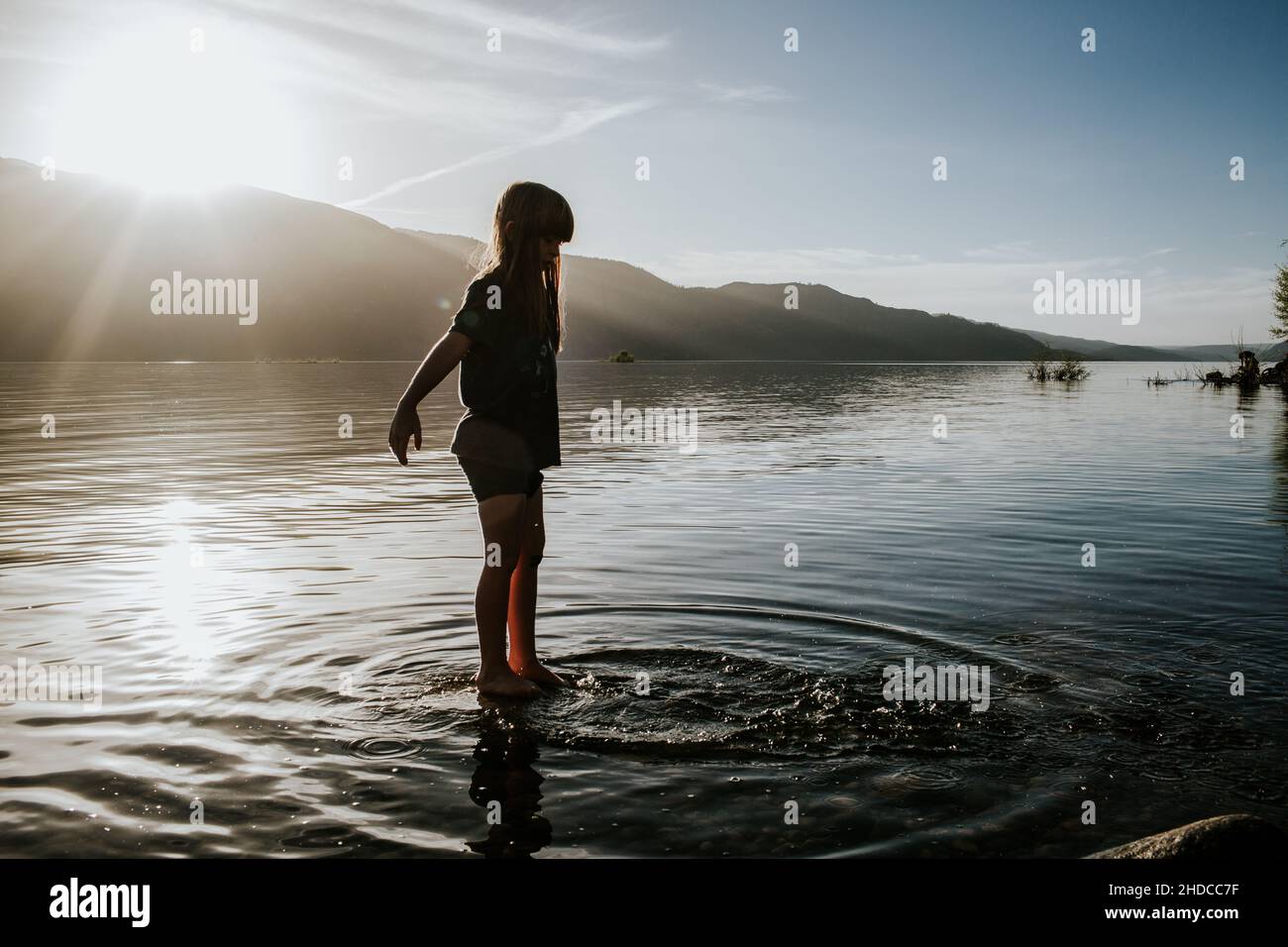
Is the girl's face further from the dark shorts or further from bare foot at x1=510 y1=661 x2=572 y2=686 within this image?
bare foot at x1=510 y1=661 x2=572 y2=686

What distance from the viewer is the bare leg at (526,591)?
5.95 meters

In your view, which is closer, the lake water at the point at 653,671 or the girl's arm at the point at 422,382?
the lake water at the point at 653,671

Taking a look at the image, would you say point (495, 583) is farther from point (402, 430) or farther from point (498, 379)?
point (498, 379)

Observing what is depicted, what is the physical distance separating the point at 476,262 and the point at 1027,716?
13.0ft

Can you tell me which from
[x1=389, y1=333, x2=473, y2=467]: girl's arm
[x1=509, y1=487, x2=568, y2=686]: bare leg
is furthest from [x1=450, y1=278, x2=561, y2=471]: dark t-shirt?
[x1=509, y1=487, x2=568, y2=686]: bare leg

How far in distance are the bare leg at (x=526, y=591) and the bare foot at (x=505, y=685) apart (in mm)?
252

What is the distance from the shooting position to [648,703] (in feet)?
18.1

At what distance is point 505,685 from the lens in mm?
5566

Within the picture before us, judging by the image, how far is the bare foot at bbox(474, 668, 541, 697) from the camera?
5539 millimetres

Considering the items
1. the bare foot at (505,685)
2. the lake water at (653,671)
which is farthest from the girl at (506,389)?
the lake water at (653,671)

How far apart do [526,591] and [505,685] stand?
2.09 feet

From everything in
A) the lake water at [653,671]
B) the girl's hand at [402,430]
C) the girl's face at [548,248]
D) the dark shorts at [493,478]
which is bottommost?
the lake water at [653,671]

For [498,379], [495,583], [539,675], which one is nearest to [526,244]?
[498,379]

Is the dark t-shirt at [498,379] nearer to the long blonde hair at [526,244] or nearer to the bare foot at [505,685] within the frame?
the long blonde hair at [526,244]
